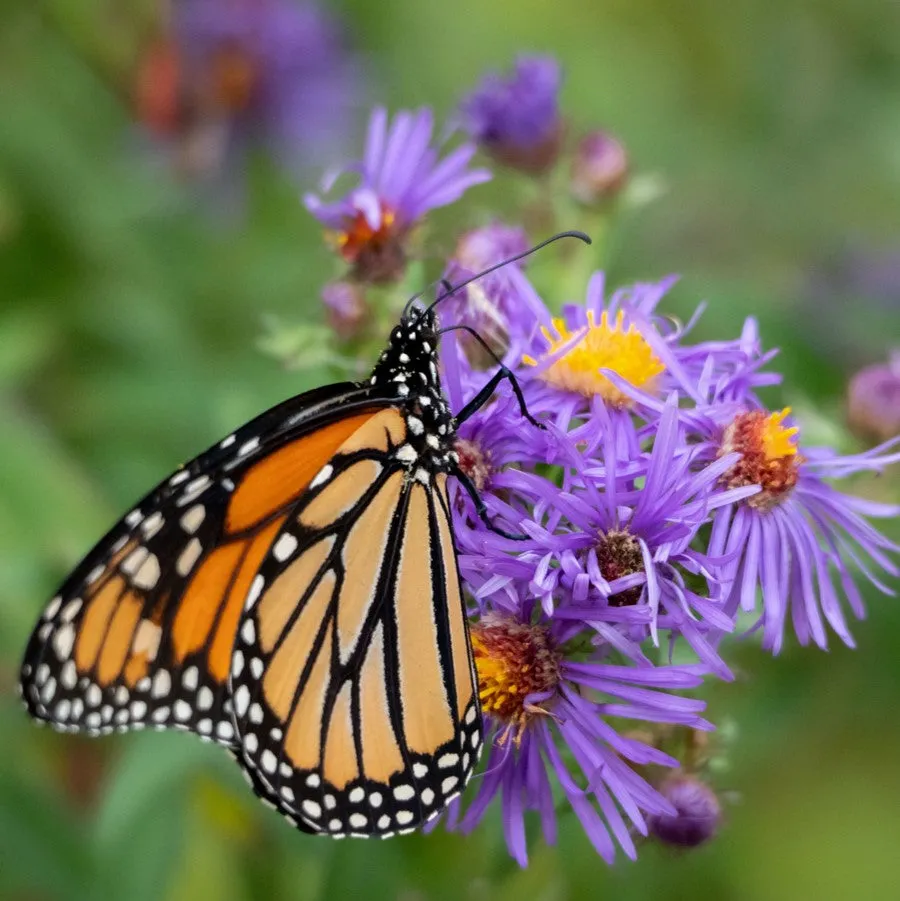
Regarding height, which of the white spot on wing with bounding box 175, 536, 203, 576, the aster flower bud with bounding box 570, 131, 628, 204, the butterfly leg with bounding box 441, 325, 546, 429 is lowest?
the white spot on wing with bounding box 175, 536, 203, 576

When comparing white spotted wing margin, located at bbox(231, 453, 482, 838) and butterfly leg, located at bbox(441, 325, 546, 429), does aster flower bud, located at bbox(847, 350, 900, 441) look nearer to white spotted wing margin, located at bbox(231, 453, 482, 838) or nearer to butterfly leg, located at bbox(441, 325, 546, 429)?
butterfly leg, located at bbox(441, 325, 546, 429)

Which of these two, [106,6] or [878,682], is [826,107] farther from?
[106,6]

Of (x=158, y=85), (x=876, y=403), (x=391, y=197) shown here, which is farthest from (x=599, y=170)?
(x=158, y=85)

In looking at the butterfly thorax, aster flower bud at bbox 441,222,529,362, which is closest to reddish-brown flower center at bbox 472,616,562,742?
the butterfly thorax

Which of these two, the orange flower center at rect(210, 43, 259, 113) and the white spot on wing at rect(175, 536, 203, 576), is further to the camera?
the orange flower center at rect(210, 43, 259, 113)

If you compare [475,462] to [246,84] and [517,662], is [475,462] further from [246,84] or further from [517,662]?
[246,84]

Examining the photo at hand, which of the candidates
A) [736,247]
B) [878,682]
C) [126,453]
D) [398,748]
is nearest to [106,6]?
[126,453]
